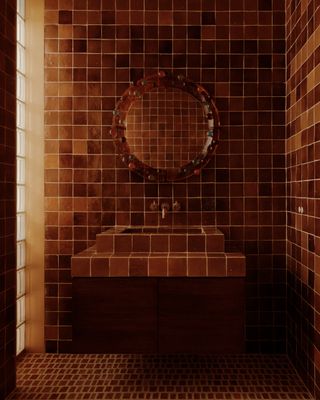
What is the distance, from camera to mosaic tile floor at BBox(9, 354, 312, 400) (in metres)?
2.28

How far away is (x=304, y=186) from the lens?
237cm

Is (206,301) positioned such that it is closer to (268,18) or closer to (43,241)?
(43,241)

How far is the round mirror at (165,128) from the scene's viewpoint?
278cm

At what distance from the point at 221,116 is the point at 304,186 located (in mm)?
796

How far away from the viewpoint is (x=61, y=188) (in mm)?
2842

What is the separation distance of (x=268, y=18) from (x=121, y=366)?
2584 millimetres

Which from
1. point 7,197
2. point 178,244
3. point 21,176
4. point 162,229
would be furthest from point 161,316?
point 21,176

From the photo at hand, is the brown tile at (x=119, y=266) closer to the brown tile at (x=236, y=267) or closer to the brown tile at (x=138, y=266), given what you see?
the brown tile at (x=138, y=266)

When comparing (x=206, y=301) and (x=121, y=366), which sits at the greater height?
(x=206, y=301)

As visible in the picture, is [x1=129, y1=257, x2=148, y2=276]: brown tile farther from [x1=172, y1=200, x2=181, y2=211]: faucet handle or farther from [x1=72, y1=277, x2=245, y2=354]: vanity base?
[x1=172, y1=200, x2=181, y2=211]: faucet handle

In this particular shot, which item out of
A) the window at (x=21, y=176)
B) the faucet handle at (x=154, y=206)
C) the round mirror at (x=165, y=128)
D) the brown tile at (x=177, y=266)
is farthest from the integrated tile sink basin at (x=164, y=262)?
the window at (x=21, y=176)

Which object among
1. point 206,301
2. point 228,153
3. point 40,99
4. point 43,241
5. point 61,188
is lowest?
point 206,301

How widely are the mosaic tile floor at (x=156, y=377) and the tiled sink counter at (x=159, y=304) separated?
0.38m

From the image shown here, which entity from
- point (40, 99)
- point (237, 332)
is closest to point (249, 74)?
point (40, 99)
